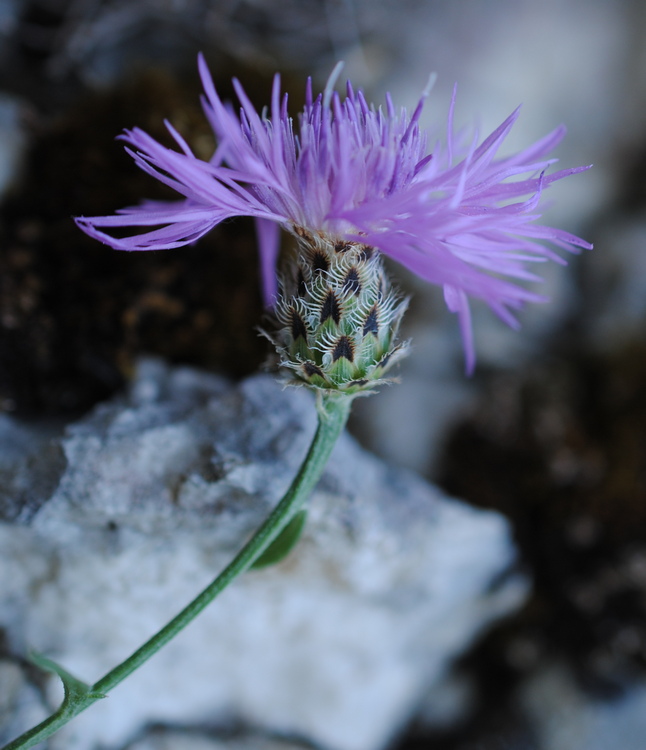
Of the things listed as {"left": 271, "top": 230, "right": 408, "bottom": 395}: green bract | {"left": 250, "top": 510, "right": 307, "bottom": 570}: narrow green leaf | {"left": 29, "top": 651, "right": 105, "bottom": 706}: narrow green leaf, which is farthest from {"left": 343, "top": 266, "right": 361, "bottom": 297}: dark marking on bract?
{"left": 29, "top": 651, "right": 105, "bottom": 706}: narrow green leaf

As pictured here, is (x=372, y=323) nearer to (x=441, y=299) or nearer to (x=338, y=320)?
(x=338, y=320)

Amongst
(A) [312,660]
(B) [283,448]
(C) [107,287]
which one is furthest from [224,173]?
(A) [312,660]

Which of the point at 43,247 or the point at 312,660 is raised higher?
the point at 43,247

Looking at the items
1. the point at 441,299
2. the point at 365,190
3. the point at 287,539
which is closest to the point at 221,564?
the point at 287,539

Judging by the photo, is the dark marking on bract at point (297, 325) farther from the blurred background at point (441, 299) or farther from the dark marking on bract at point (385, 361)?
the blurred background at point (441, 299)

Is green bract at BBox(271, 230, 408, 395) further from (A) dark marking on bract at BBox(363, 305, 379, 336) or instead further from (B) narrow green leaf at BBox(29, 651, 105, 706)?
(B) narrow green leaf at BBox(29, 651, 105, 706)

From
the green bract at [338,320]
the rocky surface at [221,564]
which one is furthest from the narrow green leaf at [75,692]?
the green bract at [338,320]

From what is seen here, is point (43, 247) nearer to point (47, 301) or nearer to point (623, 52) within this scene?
point (47, 301)
